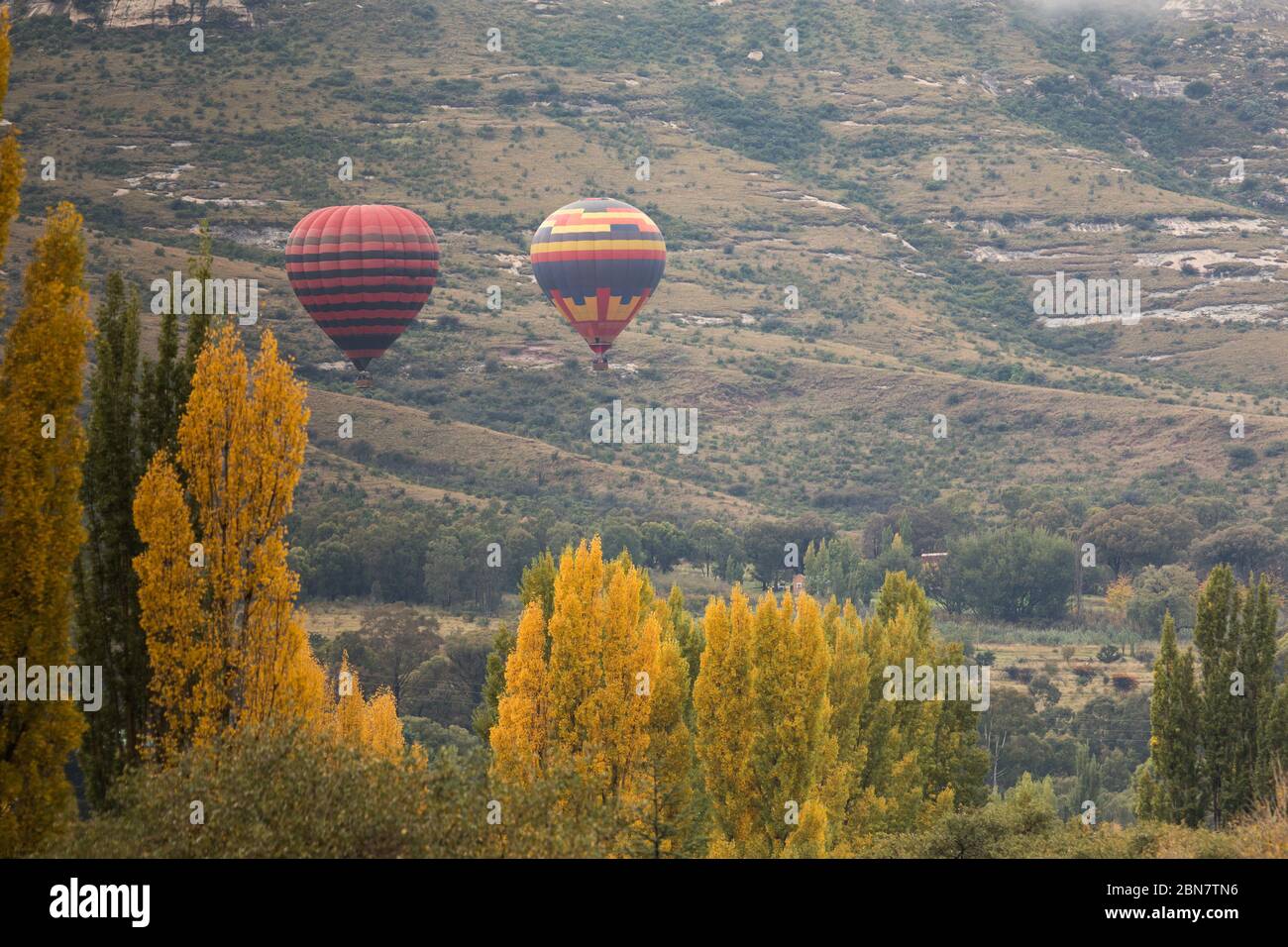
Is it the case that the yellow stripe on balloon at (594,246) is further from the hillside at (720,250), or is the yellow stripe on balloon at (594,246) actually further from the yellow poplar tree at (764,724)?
the yellow poplar tree at (764,724)

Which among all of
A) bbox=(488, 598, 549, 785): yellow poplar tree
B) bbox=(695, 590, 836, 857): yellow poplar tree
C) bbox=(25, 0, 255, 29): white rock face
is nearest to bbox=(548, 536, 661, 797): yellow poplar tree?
bbox=(488, 598, 549, 785): yellow poplar tree

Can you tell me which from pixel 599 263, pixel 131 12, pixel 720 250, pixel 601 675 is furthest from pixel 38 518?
pixel 131 12

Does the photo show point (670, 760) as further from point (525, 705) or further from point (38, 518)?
point (38, 518)

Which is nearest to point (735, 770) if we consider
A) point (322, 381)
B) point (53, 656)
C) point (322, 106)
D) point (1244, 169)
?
point (53, 656)

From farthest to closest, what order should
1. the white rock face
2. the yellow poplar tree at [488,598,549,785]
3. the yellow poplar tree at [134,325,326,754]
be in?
the white rock face
the yellow poplar tree at [488,598,549,785]
the yellow poplar tree at [134,325,326,754]

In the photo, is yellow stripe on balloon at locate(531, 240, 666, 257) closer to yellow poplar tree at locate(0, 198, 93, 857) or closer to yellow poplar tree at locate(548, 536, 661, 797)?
yellow poplar tree at locate(548, 536, 661, 797)

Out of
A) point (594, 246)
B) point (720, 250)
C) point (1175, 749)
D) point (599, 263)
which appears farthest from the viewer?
→ point (720, 250)
